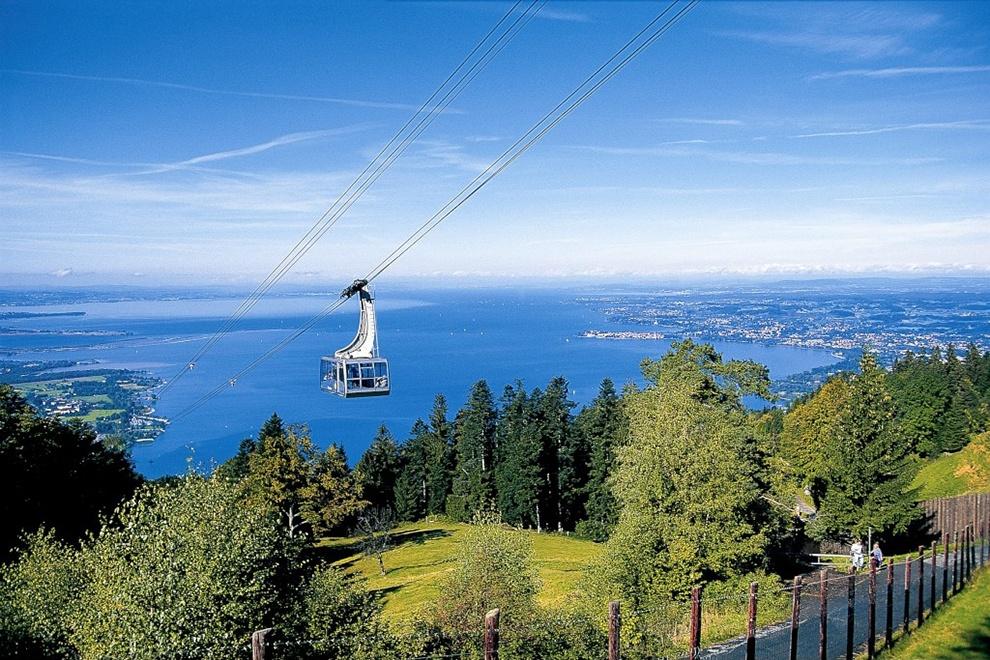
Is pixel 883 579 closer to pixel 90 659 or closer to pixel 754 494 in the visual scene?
pixel 754 494

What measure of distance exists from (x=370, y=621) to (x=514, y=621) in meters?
3.49

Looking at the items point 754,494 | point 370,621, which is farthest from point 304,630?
point 754,494

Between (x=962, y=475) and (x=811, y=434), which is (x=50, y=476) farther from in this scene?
(x=962, y=475)

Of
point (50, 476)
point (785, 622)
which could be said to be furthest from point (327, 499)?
point (785, 622)

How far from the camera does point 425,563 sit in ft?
138

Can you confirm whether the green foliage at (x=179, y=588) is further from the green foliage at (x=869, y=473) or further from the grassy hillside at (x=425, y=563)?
the green foliage at (x=869, y=473)

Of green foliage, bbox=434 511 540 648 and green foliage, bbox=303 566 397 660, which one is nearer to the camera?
green foliage, bbox=303 566 397 660

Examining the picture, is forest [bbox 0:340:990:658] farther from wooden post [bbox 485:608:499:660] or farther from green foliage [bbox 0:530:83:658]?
wooden post [bbox 485:608:499:660]

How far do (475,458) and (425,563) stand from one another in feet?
87.5

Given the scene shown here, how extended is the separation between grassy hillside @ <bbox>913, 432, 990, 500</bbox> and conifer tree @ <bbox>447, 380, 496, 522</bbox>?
3690cm

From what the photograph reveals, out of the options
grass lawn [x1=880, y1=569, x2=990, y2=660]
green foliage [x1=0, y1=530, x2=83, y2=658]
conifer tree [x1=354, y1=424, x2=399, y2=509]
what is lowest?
conifer tree [x1=354, y1=424, x2=399, y2=509]

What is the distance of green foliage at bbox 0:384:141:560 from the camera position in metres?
41.2

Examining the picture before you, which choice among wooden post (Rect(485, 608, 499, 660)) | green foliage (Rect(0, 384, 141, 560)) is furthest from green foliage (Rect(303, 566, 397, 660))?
green foliage (Rect(0, 384, 141, 560))

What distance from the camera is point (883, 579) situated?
21.0 metres
